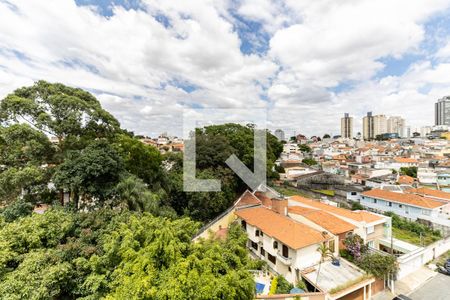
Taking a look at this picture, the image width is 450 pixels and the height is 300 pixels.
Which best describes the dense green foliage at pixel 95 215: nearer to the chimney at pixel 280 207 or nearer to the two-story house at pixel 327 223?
the chimney at pixel 280 207

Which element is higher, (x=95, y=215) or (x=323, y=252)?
(x=95, y=215)

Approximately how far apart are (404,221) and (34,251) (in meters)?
23.2

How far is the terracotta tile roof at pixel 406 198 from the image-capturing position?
18.1m

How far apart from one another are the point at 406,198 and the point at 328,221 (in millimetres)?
11888

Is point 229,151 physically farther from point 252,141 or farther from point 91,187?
point 91,187

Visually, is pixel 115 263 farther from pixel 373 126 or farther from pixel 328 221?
pixel 373 126

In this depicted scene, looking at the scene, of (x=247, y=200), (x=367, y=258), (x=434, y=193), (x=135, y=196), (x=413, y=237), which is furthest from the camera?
(x=434, y=193)

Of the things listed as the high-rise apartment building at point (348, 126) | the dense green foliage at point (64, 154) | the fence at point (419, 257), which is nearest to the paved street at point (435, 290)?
the fence at point (419, 257)

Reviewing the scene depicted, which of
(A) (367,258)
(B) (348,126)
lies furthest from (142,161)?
(B) (348,126)

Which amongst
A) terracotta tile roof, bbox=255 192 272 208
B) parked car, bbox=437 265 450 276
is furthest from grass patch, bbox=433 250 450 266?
terracotta tile roof, bbox=255 192 272 208

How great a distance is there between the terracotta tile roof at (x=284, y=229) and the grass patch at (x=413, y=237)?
8511 millimetres

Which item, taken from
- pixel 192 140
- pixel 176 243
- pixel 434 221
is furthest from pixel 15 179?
pixel 434 221

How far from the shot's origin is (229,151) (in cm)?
1812

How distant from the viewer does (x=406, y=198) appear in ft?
63.5
